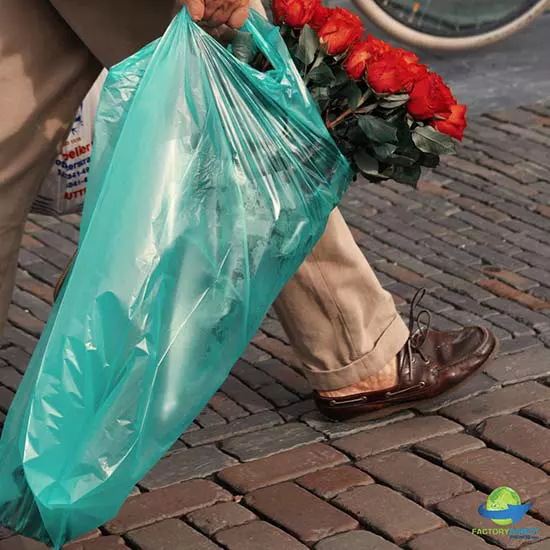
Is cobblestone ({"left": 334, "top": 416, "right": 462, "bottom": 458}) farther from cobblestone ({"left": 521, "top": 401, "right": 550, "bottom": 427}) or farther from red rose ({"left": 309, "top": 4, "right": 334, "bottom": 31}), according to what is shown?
red rose ({"left": 309, "top": 4, "right": 334, "bottom": 31})

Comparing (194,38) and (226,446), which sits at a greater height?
(194,38)

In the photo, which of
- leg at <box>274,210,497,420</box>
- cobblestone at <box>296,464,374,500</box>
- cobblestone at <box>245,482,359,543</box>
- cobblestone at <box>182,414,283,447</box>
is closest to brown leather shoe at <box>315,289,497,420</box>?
Result: leg at <box>274,210,497,420</box>

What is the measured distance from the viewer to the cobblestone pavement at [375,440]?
3.04m

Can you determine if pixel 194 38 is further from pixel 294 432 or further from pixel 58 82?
pixel 294 432

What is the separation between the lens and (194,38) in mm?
2840

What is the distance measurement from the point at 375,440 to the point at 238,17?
109cm

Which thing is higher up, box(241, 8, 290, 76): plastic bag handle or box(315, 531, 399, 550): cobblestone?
box(241, 8, 290, 76): plastic bag handle

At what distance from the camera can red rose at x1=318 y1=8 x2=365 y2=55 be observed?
318 centimetres

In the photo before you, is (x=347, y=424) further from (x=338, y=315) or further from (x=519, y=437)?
(x=519, y=437)

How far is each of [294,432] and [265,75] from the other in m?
0.97

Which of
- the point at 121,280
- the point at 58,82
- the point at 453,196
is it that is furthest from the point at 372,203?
the point at 121,280

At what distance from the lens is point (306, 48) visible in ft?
10.3

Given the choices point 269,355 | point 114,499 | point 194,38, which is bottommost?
point 269,355

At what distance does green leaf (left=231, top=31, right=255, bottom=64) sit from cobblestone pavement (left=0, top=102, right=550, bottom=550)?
95 centimetres
